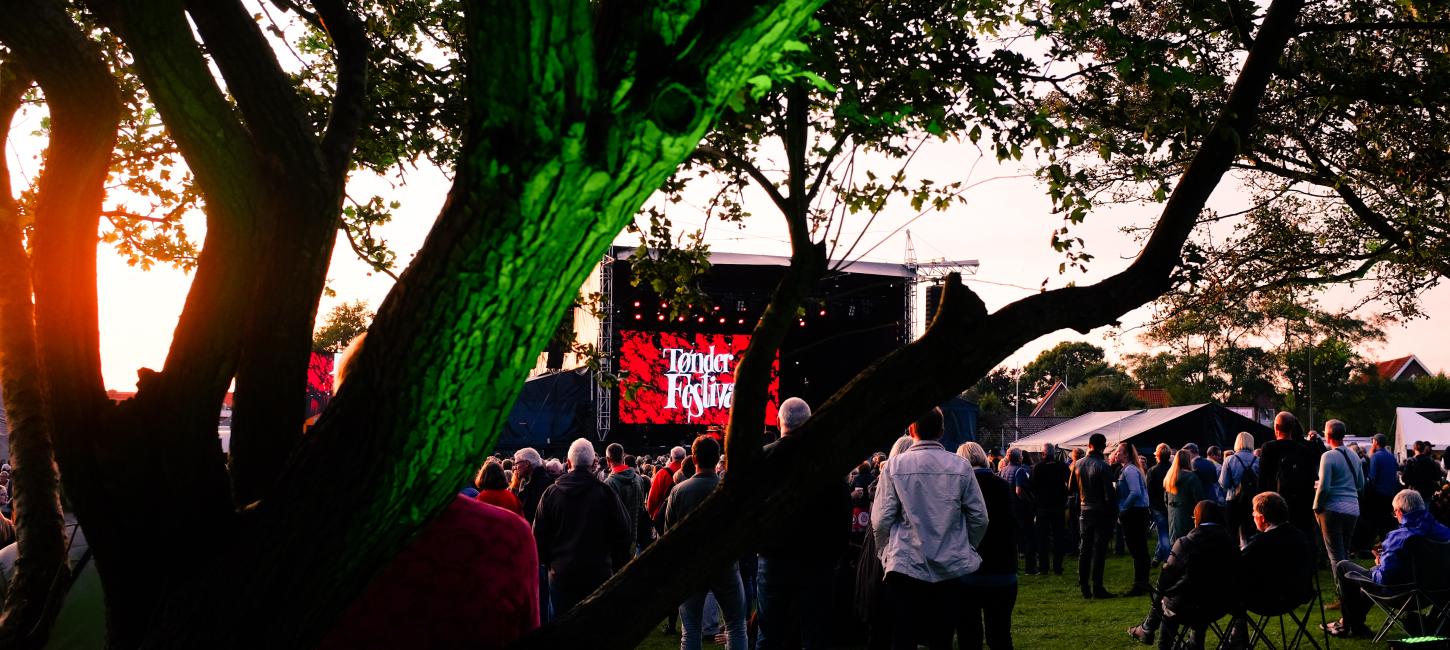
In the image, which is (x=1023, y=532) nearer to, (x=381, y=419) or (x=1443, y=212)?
(x=1443, y=212)

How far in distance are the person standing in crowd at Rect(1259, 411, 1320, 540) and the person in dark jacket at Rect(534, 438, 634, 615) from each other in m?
6.20

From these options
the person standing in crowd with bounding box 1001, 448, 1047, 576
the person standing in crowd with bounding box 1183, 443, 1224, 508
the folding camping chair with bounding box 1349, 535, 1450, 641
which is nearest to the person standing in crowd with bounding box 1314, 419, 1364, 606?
the folding camping chair with bounding box 1349, 535, 1450, 641

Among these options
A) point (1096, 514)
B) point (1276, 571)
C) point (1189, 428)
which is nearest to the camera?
point (1276, 571)

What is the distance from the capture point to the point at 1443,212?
11195 millimetres

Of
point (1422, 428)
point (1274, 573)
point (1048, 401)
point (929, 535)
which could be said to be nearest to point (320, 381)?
point (929, 535)

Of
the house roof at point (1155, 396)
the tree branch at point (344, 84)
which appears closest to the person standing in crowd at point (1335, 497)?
the tree branch at point (344, 84)

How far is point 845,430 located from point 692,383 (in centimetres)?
2482

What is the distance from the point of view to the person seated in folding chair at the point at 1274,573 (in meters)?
6.62

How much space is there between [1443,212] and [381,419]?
12.5 meters

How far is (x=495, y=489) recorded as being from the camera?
7.48 metres

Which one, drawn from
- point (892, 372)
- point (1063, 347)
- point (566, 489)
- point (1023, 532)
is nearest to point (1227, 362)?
point (1063, 347)

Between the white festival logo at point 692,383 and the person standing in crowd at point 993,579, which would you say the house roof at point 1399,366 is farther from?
the person standing in crowd at point 993,579

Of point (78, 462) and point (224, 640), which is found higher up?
point (78, 462)

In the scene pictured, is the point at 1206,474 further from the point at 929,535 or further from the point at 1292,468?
the point at 929,535
